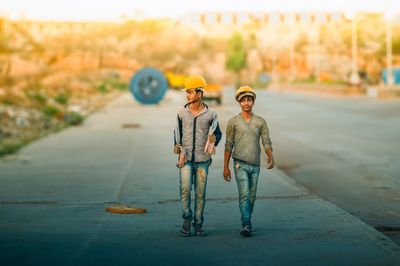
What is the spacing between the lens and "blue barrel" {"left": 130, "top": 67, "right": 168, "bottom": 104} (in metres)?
44.8

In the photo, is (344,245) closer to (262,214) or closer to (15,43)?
(262,214)

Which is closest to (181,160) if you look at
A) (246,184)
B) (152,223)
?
(246,184)

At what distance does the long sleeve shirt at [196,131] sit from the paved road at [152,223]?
88cm

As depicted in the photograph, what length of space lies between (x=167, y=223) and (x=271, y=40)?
593 ft

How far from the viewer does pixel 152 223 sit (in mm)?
11047

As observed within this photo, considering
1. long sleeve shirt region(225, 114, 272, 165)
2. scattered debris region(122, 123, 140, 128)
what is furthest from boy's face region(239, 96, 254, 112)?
scattered debris region(122, 123, 140, 128)

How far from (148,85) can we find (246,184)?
38.4 m

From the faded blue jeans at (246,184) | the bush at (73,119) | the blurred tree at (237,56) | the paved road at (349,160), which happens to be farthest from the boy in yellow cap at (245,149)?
the blurred tree at (237,56)

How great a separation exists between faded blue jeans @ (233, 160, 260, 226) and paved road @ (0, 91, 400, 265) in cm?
33

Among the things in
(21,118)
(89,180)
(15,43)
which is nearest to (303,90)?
(15,43)

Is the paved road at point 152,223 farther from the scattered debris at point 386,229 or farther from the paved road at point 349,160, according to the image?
the paved road at point 349,160

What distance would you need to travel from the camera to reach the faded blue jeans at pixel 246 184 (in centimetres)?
992

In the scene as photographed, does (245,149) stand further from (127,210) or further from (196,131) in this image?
(127,210)

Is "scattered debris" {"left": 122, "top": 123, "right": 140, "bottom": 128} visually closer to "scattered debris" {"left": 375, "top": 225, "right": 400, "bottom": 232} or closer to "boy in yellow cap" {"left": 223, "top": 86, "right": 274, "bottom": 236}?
"scattered debris" {"left": 375, "top": 225, "right": 400, "bottom": 232}
